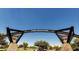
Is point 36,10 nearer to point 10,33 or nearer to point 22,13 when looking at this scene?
point 22,13

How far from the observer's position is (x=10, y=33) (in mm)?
1396

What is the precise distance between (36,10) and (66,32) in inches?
13.6

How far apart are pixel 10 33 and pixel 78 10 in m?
0.67

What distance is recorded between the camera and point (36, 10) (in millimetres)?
1382

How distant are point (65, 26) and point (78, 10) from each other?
192 mm

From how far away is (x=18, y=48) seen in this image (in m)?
1.38

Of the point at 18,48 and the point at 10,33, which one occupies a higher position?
the point at 10,33

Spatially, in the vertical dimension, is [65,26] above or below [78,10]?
below
